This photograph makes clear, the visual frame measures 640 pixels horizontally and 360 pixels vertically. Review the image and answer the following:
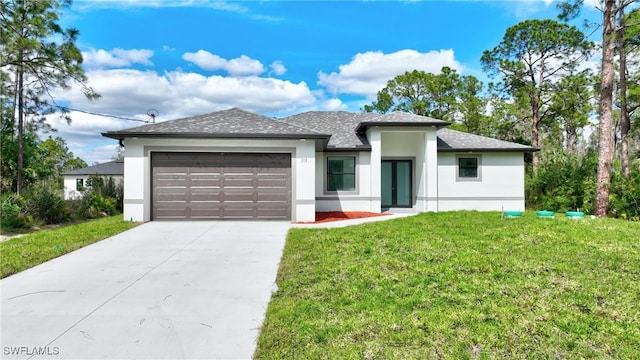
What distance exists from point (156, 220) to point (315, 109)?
1072 cm

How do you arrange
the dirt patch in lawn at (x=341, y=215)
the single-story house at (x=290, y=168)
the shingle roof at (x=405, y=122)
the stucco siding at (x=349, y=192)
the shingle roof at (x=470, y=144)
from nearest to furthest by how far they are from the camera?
1. the single-story house at (x=290, y=168)
2. the dirt patch in lawn at (x=341, y=215)
3. the shingle roof at (x=405, y=122)
4. the stucco siding at (x=349, y=192)
5. the shingle roof at (x=470, y=144)

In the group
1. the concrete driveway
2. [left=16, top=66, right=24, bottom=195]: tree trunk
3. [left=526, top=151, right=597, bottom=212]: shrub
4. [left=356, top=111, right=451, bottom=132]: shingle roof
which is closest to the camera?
the concrete driveway

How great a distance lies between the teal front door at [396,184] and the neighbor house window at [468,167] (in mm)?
2181

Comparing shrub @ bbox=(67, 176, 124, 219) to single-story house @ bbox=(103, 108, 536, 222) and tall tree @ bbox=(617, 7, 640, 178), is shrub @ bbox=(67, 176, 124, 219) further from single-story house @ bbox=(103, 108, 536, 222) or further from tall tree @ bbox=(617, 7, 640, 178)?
tall tree @ bbox=(617, 7, 640, 178)

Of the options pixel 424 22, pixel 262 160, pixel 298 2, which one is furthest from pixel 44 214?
pixel 424 22

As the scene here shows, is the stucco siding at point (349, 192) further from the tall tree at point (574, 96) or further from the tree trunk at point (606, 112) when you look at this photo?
the tall tree at point (574, 96)

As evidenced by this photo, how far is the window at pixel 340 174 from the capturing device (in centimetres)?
1484

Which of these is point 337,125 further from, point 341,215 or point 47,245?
point 47,245

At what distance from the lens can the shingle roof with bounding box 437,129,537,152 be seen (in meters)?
15.0

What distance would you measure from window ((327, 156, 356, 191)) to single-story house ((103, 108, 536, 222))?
0.04 m

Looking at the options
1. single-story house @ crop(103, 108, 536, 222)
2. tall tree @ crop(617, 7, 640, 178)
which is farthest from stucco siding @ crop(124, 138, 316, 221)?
tall tree @ crop(617, 7, 640, 178)

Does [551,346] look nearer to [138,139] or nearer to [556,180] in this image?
[138,139]

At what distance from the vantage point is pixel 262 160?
12023mm

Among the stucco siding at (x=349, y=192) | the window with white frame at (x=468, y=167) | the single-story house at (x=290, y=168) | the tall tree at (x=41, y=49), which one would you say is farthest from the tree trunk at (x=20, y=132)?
the window with white frame at (x=468, y=167)
